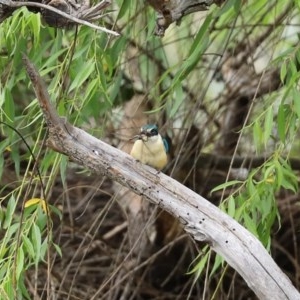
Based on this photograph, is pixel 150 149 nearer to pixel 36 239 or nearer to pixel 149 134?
pixel 149 134

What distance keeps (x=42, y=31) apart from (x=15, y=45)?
6.8 inches

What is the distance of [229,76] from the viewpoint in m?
3.40

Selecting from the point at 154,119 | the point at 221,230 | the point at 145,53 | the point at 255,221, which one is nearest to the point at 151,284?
the point at 154,119

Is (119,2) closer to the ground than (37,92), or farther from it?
farther from it

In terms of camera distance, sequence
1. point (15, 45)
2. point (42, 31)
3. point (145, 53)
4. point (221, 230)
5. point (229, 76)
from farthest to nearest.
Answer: point (229, 76) → point (145, 53) → point (42, 31) → point (15, 45) → point (221, 230)

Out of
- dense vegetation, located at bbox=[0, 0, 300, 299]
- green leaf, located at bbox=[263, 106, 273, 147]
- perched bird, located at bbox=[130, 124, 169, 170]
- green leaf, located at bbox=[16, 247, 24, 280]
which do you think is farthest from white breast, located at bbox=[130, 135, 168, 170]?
green leaf, located at bbox=[16, 247, 24, 280]

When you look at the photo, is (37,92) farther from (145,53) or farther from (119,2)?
(145,53)

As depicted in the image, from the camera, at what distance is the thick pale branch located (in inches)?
69.7

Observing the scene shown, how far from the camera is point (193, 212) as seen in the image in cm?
178

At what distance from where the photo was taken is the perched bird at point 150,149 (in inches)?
78.7

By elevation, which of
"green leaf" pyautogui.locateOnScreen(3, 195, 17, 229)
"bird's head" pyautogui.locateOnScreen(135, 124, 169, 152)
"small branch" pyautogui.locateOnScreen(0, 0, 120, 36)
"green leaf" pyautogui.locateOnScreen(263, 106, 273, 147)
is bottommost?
"green leaf" pyautogui.locateOnScreen(3, 195, 17, 229)

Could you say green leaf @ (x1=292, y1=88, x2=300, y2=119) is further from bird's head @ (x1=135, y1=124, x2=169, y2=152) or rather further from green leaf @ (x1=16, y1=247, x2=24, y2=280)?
green leaf @ (x1=16, y1=247, x2=24, y2=280)

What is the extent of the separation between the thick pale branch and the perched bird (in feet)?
0.52

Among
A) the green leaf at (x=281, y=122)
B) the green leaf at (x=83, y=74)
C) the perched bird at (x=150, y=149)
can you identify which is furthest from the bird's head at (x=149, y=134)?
the green leaf at (x=281, y=122)
